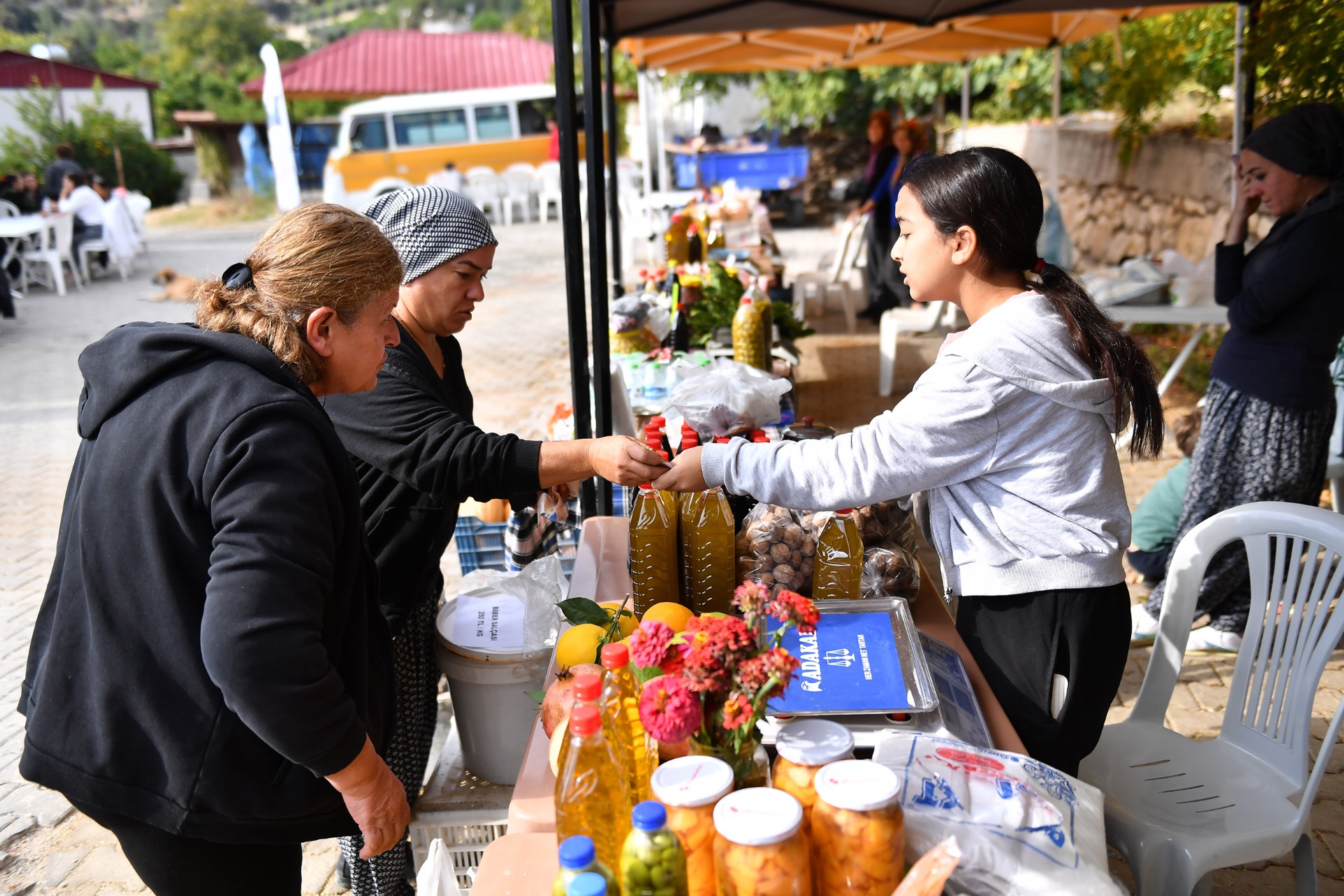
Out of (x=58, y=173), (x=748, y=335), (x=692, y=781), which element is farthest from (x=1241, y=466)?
(x=58, y=173)

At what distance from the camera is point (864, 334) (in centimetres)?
977

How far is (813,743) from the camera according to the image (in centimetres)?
126

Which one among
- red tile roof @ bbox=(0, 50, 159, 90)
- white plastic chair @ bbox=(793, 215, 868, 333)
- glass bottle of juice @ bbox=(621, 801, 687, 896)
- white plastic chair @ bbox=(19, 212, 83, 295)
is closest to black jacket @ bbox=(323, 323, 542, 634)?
glass bottle of juice @ bbox=(621, 801, 687, 896)

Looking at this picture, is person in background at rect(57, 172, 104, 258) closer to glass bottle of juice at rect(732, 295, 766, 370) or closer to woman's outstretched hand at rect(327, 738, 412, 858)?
glass bottle of juice at rect(732, 295, 766, 370)

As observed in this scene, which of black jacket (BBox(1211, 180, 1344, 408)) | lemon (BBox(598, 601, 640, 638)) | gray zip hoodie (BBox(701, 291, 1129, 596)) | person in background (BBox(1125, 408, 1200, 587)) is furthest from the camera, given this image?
person in background (BBox(1125, 408, 1200, 587))

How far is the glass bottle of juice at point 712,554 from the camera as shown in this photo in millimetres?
2029

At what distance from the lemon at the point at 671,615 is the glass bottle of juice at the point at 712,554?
23cm

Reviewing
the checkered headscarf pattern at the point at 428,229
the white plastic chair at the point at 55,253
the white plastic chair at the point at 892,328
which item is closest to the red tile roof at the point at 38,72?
the white plastic chair at the point at 55,253

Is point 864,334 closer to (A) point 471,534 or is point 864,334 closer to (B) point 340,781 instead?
(A) point 471,534

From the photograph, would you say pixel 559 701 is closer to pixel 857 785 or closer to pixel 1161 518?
pixel 857 785

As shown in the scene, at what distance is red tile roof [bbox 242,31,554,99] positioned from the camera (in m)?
27.6

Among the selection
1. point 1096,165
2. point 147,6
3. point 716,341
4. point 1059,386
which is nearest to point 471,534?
point 716,341

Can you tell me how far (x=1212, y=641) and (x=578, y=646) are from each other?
3.17m

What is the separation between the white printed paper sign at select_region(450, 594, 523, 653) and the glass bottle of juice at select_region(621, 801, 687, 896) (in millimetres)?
1336
